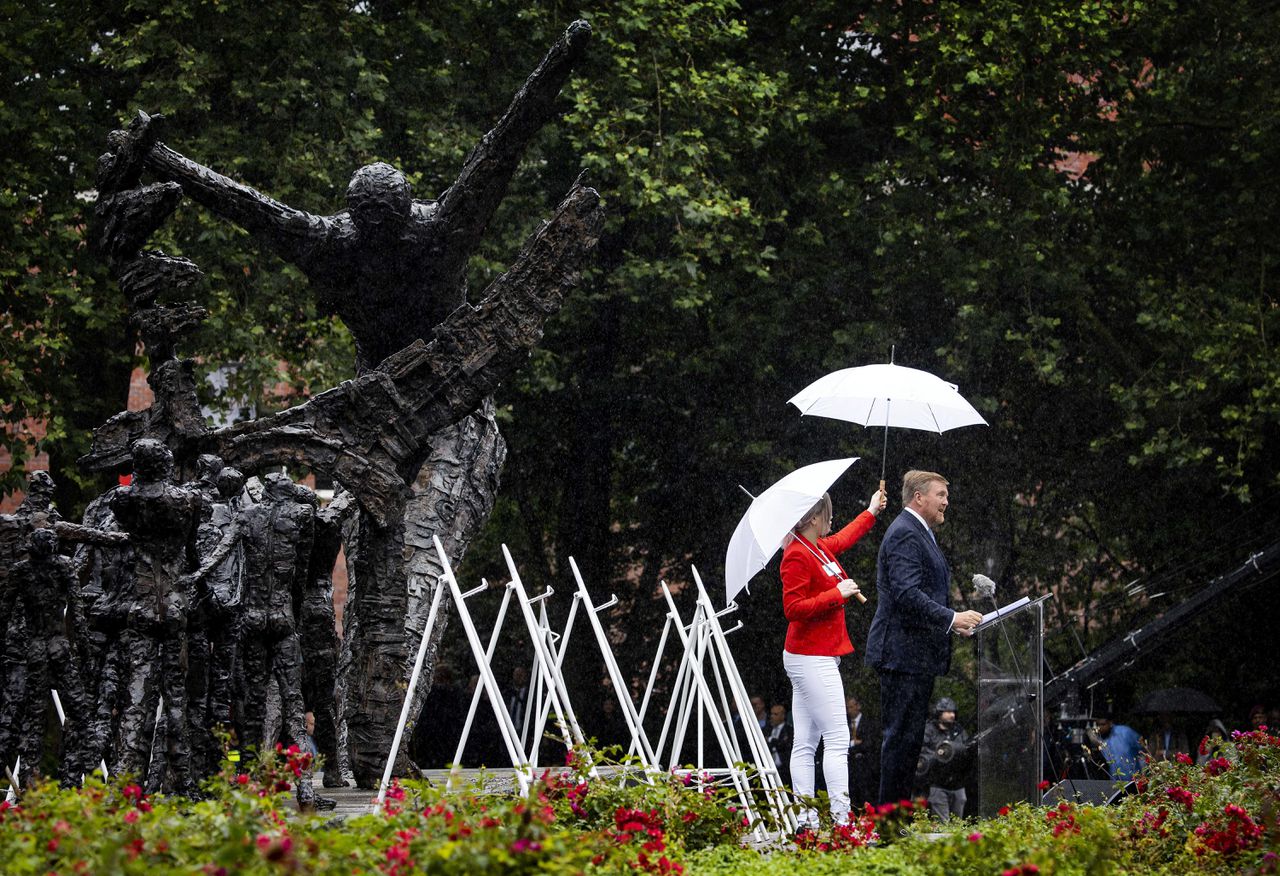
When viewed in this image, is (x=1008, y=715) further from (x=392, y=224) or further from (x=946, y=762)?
(x=392, y=224)

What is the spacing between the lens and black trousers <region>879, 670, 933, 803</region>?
8.19 metres

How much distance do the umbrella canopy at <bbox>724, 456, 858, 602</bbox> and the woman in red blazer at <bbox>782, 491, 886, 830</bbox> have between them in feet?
0.50

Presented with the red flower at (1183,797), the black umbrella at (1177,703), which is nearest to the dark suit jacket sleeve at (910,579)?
the red flower at (1183,797)

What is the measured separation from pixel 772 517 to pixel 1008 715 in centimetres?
238

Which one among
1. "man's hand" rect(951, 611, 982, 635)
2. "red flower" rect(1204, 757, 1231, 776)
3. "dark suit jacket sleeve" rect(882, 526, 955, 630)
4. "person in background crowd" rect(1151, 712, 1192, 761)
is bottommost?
"red flower" rect(1204, 757, 1231, 776)

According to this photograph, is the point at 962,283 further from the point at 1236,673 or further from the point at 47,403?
the point at 47,403

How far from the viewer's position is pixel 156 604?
24.4 ft

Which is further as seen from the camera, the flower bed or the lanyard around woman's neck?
the lanyard around woman's neck

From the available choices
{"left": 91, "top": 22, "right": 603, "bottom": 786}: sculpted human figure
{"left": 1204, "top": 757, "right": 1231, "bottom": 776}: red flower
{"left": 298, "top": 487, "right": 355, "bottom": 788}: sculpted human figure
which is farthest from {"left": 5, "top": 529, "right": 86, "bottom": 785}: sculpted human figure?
{"left": 1204, "top": 757, "right": 1231, "bottom": 776}: red flower

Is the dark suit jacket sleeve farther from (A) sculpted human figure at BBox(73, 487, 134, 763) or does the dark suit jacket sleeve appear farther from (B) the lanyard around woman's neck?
(A) sculpted human figure at BBox(73, 487, 134, 763)

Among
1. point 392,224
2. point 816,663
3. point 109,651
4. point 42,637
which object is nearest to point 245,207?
point 392,224

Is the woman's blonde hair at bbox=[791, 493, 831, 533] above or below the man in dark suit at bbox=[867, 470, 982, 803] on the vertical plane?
above

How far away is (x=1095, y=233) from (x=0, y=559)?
1334cm

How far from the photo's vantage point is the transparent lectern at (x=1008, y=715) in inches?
380
